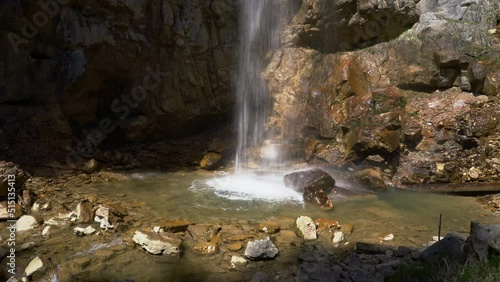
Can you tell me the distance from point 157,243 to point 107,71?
616 cm

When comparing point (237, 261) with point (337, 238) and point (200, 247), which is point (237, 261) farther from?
point (337, 238)

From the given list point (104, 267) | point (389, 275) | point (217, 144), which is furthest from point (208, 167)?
point (389, 275)

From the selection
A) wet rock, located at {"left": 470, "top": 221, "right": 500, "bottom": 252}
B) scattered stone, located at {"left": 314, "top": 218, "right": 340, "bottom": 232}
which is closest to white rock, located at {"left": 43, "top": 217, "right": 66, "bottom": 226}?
scattered stone, located at {"left": 314, "top": 218, "right": 340, "bottom": 232}

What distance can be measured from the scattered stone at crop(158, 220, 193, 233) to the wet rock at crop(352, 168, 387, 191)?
4.54 metres

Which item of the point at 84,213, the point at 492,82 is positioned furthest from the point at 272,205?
the point at 492,82

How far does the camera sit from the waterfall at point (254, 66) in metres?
11.2

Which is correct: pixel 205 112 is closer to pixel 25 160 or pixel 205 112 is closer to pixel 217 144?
pixel 217 144

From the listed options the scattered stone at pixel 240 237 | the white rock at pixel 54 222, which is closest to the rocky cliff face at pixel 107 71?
the white rock at pixel 54 222

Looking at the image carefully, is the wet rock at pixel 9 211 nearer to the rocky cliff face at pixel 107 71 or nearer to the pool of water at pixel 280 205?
the pool of water at pixel 280 205

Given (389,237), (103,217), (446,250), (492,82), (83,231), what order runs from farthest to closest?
1. (492,82)
2. (103,217)
3. (389,237)
4. (83,231)
5. (446,250)

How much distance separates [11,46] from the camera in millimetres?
8203

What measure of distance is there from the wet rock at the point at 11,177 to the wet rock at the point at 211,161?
4.27 metres

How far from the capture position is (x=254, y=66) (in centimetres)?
1158

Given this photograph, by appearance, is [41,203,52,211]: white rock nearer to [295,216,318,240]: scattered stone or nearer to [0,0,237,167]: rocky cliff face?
[0,0,237,167]: rocky cliff face
